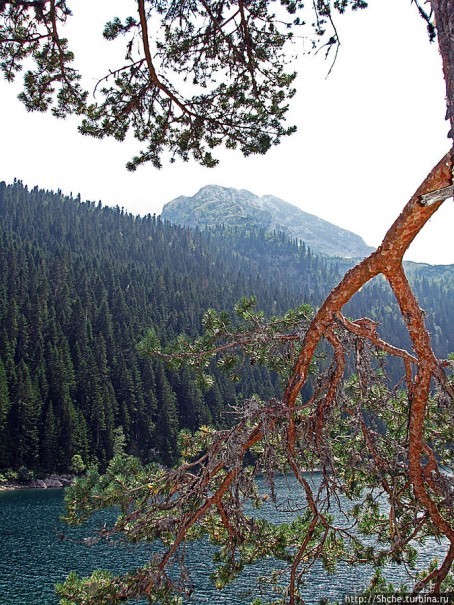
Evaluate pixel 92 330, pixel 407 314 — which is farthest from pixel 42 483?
pixel 407 314

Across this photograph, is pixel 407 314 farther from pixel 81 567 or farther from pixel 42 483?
pixel 42 483

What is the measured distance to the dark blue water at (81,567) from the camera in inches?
673

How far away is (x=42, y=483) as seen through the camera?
1845 inches

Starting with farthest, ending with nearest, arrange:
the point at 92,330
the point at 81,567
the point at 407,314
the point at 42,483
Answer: the point at 92,330 < the point at 42,483 < the point at 81,567 < the point at 407,314

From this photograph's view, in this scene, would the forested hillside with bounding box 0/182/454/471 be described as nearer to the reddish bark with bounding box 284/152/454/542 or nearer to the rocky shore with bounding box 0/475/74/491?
the rocky shore with bounding box 0/475/74/491

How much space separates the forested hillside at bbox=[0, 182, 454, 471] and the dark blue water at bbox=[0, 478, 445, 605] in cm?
1161

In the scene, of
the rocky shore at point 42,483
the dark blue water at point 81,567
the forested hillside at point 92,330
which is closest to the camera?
the dark blue water at point 81,567

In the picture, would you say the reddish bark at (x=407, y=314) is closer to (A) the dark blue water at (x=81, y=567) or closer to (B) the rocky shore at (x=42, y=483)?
(A) the dark blue water at (x=81, y=567)

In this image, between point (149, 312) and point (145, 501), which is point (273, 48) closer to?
point (145, 501)

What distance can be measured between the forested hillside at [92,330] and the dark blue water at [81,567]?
38.1 feet

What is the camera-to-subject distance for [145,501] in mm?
3824

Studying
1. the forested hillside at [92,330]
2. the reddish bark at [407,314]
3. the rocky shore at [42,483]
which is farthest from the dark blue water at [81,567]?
the rocky shore at [42,483]

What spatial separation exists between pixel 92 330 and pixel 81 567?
53788 millimetres

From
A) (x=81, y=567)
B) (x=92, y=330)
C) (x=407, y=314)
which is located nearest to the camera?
(x=407, y=314)
